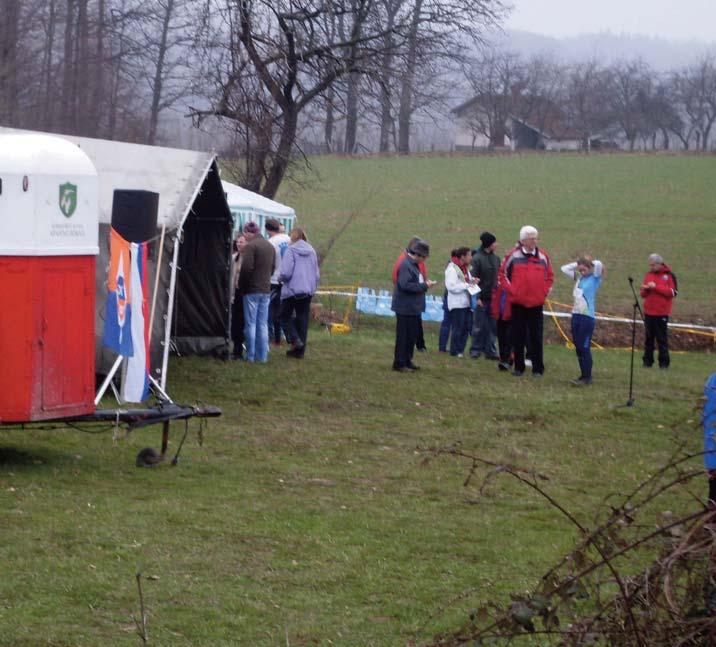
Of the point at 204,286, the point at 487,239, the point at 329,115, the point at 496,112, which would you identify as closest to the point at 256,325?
the point at 204,286

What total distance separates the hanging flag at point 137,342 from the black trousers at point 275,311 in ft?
24.3

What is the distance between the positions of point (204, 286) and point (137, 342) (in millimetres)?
5841

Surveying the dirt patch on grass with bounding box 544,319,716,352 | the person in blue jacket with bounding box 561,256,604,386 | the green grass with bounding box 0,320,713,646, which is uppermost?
the person in blue jacket with bounding box 561,256,604,386

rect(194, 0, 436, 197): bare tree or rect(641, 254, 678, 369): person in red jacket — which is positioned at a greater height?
rect(194, 0, 436, 197): bare tree

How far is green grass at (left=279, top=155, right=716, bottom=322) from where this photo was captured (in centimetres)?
3105

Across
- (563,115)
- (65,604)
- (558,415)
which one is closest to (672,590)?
(65,604)

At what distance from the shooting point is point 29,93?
32.5 metres

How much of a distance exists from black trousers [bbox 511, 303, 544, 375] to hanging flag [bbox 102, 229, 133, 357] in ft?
20.9

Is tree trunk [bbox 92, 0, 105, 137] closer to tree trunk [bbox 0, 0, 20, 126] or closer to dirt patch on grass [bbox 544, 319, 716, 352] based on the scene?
tree trunk [bbox 0, 0, 20, 126]

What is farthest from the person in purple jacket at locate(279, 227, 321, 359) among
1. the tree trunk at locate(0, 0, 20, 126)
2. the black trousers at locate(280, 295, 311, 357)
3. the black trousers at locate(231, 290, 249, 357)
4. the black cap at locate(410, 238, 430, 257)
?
the tree trunk at locate(0, 0, 20, 126)

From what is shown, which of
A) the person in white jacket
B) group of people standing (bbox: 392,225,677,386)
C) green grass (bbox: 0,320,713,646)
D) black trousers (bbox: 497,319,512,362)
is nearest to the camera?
green grass (bbox: 0,320,713,646)

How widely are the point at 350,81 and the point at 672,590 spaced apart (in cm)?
2040

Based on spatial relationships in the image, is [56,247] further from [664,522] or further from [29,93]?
[29,93]

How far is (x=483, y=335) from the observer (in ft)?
56.4
